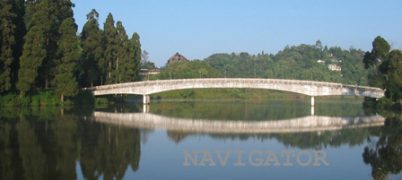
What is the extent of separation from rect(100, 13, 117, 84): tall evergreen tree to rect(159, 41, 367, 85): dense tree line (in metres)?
37.3

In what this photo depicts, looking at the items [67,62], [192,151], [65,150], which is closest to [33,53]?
[67,62]

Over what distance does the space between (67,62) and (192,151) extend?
106ft

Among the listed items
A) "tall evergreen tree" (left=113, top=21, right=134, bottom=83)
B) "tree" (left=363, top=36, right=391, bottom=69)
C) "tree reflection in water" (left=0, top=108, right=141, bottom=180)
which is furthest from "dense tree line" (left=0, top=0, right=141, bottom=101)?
"tree" (left=363, top=36, right=391, bottom=69)

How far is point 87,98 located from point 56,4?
→ 1002cm

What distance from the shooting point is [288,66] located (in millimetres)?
138000

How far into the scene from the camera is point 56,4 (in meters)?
53.3

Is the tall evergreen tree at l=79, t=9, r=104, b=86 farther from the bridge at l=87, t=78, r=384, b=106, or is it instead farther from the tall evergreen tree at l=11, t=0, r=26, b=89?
the tall evergreen tree at l=11, t=0, r=26, b=89

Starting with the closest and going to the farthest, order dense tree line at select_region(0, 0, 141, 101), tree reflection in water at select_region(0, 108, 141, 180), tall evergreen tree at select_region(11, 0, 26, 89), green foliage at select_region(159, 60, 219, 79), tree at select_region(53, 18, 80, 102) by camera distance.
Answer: tree reflection in water at select_region(0, 108, 141, 180) → dense tree line at select_region(0, 0, 141, 101) → tall evergreen tree at select_region(11, 0, 26, 89) → tree at select_region(53, 18, 80, 102) → green foliage at select_region(159, 60, 219, 79)

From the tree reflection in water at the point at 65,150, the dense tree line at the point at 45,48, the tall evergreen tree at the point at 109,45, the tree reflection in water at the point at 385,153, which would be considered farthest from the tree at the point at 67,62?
the tree reflection in water at the point at 385,153

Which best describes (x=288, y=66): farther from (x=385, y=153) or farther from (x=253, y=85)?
(x=385, y=153)

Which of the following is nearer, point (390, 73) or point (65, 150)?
point (65, 150)

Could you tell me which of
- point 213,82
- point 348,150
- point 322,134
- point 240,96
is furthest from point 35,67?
point 240,96

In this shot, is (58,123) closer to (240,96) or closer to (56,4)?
(56,4)

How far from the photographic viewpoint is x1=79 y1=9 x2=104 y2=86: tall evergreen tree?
194 feet
